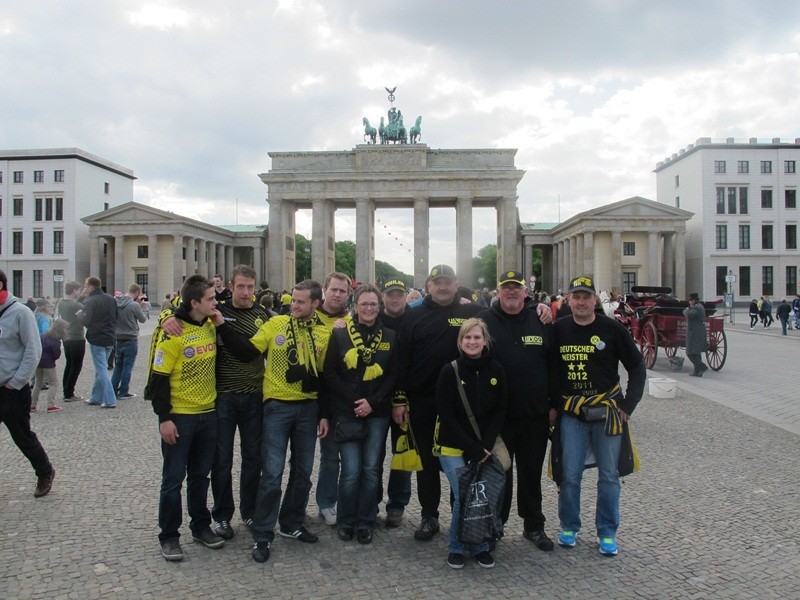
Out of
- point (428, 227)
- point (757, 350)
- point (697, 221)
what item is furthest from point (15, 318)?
point (697, 221)

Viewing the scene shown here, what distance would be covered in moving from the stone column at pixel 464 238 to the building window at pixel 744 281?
2733cm

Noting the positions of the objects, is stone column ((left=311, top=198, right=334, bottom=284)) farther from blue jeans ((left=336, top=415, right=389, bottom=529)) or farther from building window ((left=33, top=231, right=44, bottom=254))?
blue jeans ((left=336, top=415, right=389, bottom=529))

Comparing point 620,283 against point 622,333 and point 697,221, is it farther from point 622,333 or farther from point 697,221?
point 622,333

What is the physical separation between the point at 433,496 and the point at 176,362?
228 centimetres

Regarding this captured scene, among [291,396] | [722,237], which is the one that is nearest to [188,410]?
[291,396]

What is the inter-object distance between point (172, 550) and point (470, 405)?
240 centimetres

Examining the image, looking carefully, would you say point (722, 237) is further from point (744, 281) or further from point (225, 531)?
point (225, 531)

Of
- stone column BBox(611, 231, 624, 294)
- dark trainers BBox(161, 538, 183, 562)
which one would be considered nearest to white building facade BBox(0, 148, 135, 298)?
stone column BBox(611, 231, 624, 294)

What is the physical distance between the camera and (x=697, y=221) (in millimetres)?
61938

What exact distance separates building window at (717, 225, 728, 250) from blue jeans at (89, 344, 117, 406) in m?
62.3

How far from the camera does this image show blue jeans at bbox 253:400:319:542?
4.70 metres

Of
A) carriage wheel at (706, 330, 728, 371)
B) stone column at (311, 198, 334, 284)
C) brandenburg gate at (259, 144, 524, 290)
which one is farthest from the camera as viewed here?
stone column at (311, 198, 334, 284)

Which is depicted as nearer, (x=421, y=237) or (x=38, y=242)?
(x=421, y=237)

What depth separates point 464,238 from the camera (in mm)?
56219
